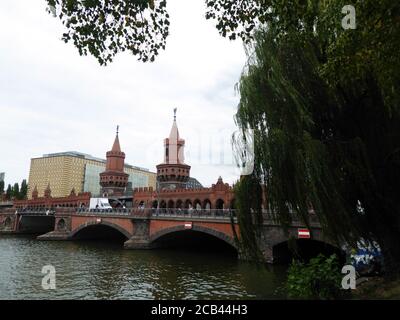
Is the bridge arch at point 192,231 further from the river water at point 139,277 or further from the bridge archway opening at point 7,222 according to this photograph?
the bridge archway opening at point 7,222

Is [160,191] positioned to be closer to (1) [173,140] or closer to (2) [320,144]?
(1) [173,140]

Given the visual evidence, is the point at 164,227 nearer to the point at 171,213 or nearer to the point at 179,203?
the point at 171,213

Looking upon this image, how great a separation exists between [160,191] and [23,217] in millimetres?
31207

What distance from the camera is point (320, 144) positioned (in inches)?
412

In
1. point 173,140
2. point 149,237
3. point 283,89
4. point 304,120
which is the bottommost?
point 149,237

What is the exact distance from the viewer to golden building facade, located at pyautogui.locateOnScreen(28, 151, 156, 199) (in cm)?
14362

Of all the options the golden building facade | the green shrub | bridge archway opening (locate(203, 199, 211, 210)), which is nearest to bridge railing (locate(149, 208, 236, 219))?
bridge archway opening (locate(203, 199, 211, 210))

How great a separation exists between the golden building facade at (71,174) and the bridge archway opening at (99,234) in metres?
85.5

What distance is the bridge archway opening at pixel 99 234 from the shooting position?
170 ft

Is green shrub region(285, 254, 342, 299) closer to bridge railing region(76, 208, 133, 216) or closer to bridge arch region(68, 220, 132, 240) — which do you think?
bridge railing region(76, 208, 133, 216)

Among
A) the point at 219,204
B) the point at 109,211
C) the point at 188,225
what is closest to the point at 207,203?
the point at 219,204

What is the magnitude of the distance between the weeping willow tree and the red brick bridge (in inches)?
111

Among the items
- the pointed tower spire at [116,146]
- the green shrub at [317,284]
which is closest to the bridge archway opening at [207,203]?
the pointed tower spire at [116,146]
